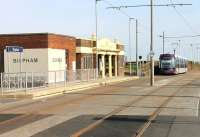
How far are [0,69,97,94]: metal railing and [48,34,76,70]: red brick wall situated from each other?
15.9 feet

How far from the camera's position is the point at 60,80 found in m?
43.3

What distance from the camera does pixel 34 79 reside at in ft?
125

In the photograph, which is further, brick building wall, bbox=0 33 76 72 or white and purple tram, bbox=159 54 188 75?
white and purple tram, bbox=159 54 188 75

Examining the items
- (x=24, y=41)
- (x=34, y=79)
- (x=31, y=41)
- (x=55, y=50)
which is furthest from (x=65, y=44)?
(x=34, y=79)

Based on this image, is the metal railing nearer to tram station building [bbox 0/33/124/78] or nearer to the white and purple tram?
tram station building [bbox 0/33/124/78]

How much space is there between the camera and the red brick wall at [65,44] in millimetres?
52000

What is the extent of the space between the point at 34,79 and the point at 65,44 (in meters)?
18.4

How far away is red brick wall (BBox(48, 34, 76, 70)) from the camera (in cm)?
5200

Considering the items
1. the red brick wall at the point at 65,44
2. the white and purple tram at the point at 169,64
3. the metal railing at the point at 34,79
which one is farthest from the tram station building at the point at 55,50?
the white and purple tram at the point at 169,64

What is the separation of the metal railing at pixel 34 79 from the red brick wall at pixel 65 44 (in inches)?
190

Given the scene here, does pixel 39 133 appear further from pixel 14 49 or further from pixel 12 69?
pixel 12 69

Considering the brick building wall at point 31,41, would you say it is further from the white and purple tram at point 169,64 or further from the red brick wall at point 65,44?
the white and purple tram at point 169,64

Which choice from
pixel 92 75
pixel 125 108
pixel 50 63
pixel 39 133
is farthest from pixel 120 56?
pixel 39 133

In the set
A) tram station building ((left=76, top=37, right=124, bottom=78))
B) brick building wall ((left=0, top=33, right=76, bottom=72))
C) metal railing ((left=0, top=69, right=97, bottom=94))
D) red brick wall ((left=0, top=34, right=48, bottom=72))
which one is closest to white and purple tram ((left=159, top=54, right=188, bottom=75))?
tram station building ((left=76, top=37, right=124, bottom=78))
